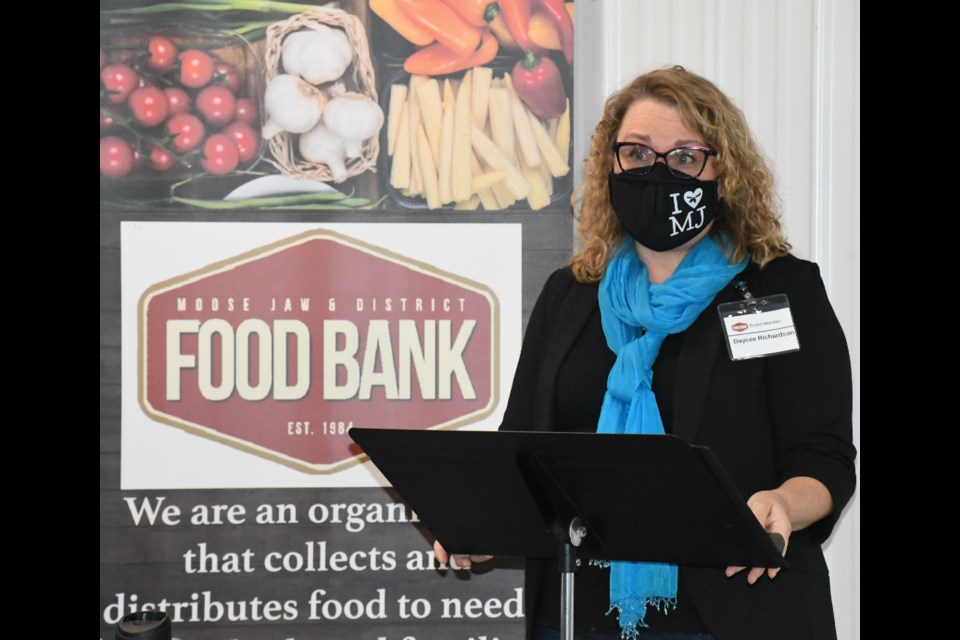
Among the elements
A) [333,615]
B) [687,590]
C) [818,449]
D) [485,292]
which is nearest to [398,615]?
[333,615]

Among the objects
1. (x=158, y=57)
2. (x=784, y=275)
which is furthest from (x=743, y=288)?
(x=158, y=57)

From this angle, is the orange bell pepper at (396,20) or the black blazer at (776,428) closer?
the black blazer at (776,428)

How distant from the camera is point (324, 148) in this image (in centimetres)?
247

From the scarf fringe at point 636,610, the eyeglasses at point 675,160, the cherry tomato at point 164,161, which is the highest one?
the cherry tomato at point 164,161

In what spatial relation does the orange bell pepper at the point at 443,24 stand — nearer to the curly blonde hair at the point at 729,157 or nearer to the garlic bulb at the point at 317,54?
the garlic bulb at the point at 317,54

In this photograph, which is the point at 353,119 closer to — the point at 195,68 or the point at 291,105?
the point at 291,105

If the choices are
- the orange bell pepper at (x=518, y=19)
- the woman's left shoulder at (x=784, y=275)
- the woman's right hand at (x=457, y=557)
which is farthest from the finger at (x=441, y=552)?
the orange bell pepper at (x=518, y=19)

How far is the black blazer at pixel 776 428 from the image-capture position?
5.11 feet

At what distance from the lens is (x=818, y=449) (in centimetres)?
156

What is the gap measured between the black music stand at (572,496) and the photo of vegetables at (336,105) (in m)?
1.23

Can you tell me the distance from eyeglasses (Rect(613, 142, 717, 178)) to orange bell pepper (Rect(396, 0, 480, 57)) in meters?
0.84

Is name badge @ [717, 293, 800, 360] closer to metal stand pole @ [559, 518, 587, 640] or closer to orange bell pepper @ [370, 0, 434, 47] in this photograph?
metal stand pole @ [559, 518, 587, 640]

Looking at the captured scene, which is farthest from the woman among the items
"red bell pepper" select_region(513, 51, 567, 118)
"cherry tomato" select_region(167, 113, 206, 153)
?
"cherry tomato" select_region(167, 113, 206, 153)

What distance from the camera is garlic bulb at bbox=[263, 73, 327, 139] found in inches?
96.7
